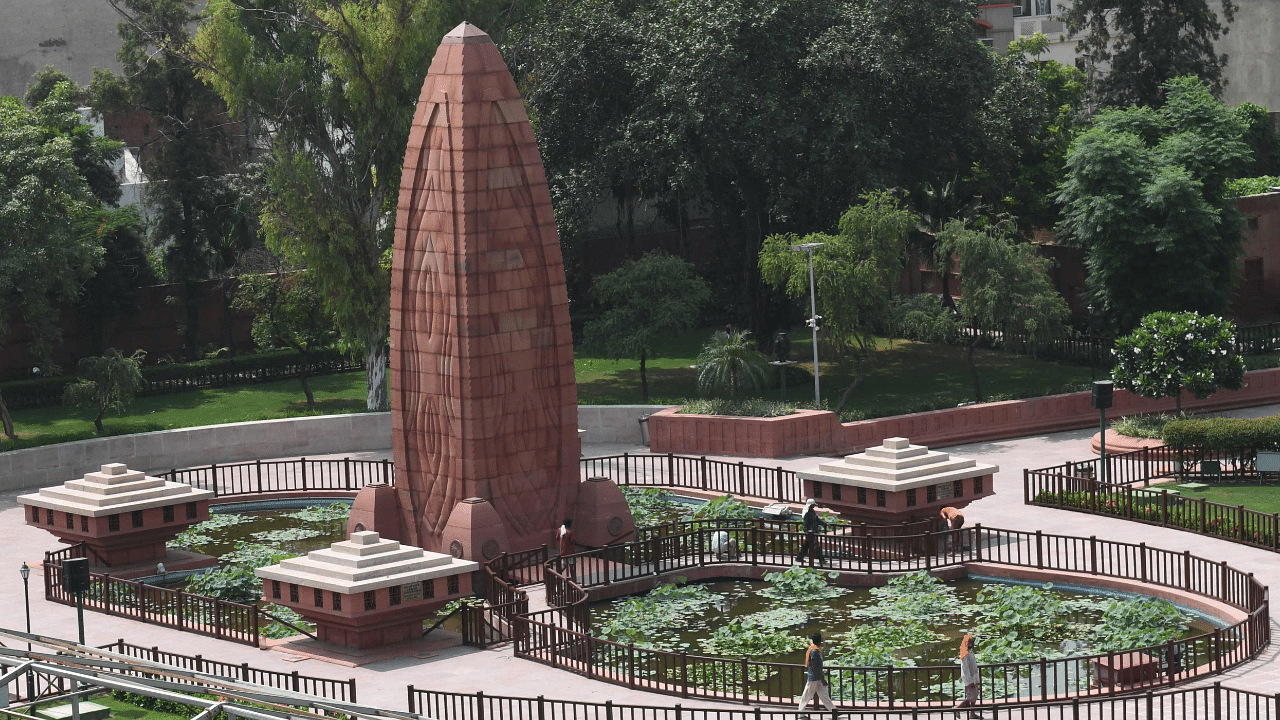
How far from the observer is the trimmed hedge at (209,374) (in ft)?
156

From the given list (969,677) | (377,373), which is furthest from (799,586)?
(377,373)

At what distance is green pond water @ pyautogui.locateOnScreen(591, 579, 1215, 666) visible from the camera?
2527 cm

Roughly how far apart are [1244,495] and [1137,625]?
9288mm

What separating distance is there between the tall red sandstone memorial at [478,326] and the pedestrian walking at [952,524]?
6.31 m

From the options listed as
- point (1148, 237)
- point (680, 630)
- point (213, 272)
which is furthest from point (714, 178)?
point (680, 630)

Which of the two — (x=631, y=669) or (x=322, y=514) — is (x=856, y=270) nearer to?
(x=322, y=514)

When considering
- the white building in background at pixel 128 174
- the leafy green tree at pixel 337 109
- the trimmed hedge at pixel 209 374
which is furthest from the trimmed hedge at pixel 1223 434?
the white building in background at pixel 128 174

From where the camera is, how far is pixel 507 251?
99.7 ft

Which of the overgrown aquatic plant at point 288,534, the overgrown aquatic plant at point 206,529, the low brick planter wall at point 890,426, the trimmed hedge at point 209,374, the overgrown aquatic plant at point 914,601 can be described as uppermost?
the trimmed hedge at point 209,374

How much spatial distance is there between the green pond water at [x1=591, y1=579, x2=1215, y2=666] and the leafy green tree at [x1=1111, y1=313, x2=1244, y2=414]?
428 inches

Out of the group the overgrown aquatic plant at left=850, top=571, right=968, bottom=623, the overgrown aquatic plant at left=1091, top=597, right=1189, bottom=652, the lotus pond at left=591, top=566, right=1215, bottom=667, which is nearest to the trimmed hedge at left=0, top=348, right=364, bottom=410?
the lotus pond at left=591, top=566, right=1215, bottom=667

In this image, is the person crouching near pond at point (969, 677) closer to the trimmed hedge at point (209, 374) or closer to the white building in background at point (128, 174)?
the trimmed hedge at point (209, 374)

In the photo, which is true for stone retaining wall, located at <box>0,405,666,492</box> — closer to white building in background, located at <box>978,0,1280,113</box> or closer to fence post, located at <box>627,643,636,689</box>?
fence post, located at <box>627,643,636,689</box>

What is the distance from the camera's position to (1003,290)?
1615 inches
